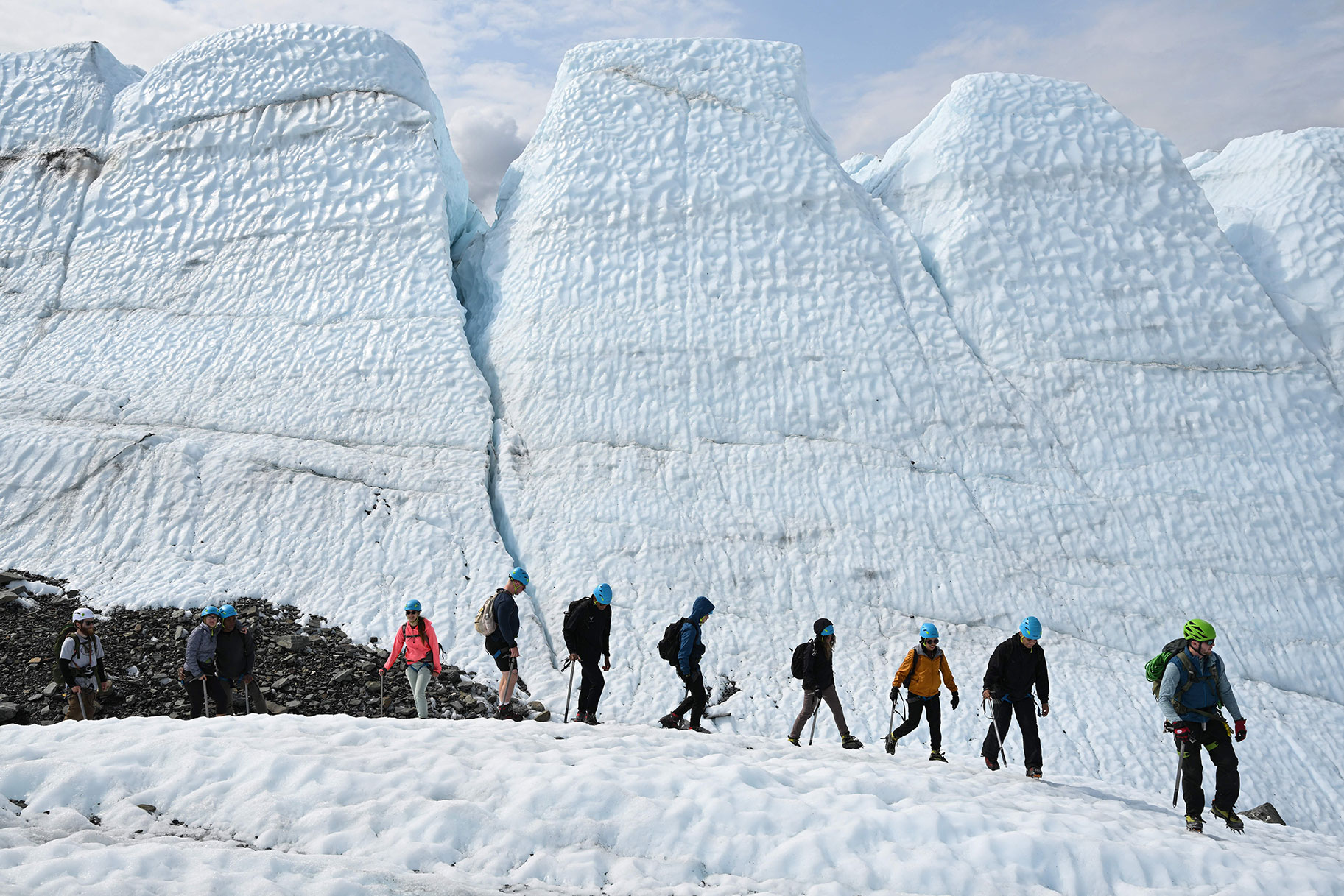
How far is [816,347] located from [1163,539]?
6.66 meters

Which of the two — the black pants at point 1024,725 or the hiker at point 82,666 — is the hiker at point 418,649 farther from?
the black pants at point 1024,725

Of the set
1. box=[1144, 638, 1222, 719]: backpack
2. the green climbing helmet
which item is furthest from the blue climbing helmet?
the green climbing helmet

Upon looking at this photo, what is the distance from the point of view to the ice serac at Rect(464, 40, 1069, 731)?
12922 mm

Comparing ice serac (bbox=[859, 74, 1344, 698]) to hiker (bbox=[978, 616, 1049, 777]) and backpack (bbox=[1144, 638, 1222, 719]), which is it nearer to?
hiker (bbox=[978, 616, 1049, 777])

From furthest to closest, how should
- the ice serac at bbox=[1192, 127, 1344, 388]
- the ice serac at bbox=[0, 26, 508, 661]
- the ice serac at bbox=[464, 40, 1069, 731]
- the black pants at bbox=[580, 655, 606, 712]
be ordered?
the ice serac at bbox=[1192, 127, 1344, 388] < the ice serac at bbox=[0, 26, 508, 661] < the ice serac at bbox=[464, 40, 1069, 731] < the black pants at bbox=[580, 655, 606, 712]

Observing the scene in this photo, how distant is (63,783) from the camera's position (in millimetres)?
5309

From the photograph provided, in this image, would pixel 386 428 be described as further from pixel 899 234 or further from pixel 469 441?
pixel 899 234

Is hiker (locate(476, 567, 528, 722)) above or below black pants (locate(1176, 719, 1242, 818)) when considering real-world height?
above

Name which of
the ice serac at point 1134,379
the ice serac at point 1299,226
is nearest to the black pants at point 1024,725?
the ice serac at point 1134,379

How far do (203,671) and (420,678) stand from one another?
2443mm

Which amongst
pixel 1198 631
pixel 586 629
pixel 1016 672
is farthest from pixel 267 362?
pixel 1198 631

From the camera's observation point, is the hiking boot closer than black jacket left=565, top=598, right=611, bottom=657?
Yes

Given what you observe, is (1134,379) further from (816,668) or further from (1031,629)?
(816,668)

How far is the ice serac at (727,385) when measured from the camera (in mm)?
12922
